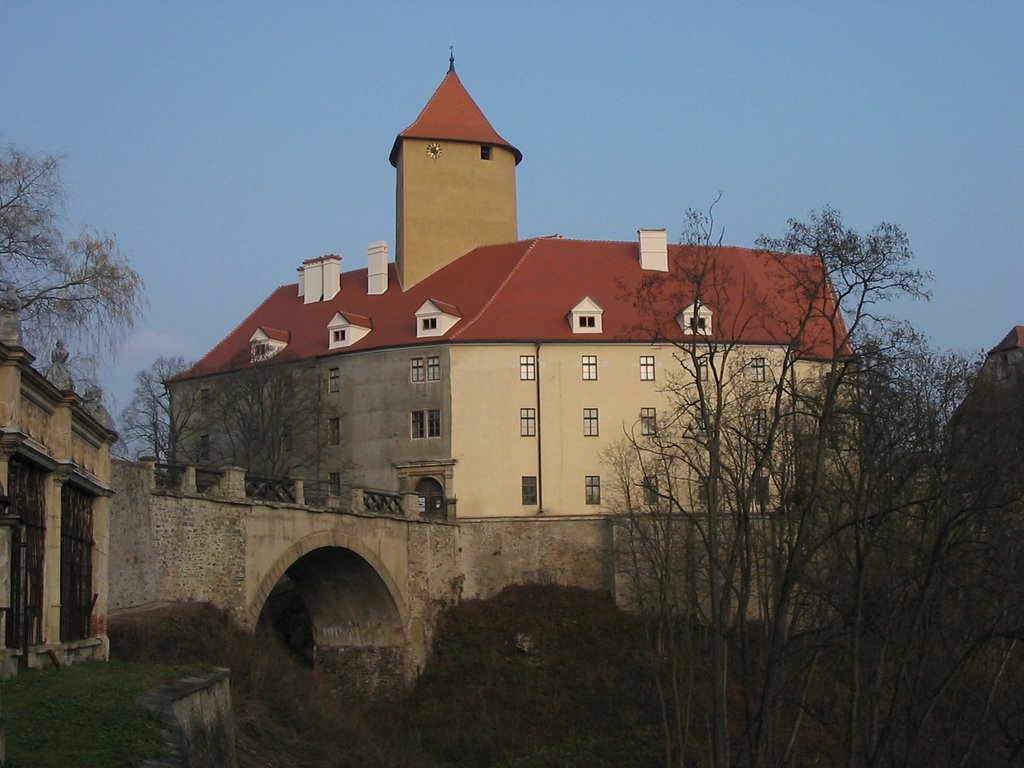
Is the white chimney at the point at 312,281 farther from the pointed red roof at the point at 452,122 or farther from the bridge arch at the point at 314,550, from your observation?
the bridge arch at the point at 314,550

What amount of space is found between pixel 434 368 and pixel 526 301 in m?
4.20

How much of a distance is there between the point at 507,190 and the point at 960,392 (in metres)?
28.2

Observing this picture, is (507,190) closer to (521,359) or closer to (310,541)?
(521,359)

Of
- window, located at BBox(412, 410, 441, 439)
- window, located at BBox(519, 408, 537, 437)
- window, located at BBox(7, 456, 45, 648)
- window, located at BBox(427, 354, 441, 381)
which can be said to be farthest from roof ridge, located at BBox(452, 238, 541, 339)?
window, located at BBox(7, 456, 45, 648)

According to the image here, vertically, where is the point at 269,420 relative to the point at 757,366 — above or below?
above

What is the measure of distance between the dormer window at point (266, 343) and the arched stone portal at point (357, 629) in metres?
12.1

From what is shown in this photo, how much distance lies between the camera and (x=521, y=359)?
50.0m

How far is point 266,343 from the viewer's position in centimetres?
5528

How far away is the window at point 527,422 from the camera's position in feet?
162

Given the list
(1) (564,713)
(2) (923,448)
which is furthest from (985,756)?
(1) (564,713)

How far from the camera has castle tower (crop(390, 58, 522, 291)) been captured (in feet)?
181

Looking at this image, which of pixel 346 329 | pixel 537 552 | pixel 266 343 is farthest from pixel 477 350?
pixel 266 343

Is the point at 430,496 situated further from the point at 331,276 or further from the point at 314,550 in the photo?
the point at 331,276

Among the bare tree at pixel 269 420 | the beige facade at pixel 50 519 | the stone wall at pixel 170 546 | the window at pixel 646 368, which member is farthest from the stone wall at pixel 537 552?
the beige facade at pixel 50 519
